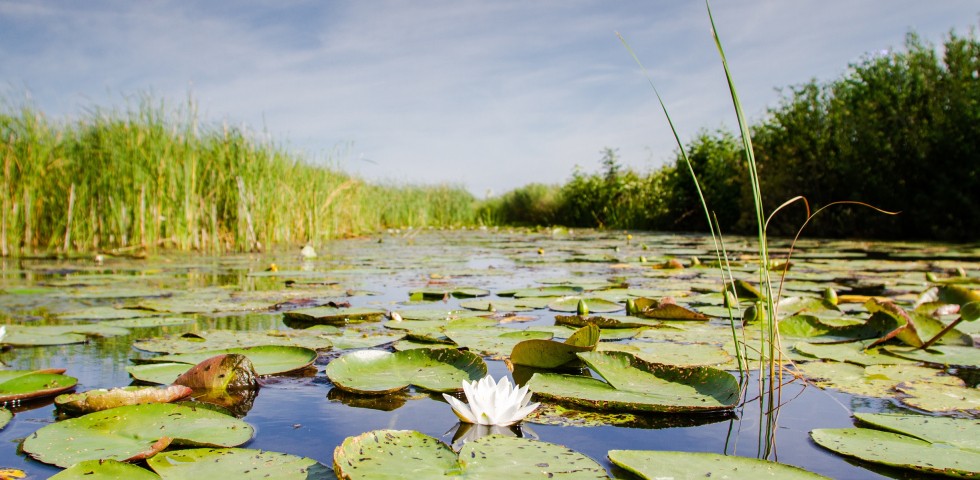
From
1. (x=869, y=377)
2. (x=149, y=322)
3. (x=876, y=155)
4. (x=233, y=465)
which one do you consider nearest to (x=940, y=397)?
(x=869, y=377)

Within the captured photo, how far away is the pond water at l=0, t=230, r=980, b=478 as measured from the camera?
107 centimetres

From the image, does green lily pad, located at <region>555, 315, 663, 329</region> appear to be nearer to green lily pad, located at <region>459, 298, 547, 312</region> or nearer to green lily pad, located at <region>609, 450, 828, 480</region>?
green lily pad, located at <region>459, 298, 547, 312</region>

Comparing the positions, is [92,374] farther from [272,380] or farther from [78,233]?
[78,233]

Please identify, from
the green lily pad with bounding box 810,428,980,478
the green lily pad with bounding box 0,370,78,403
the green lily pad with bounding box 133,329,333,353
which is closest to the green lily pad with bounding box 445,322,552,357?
the green lily pad with bounding box 133,329,333,353

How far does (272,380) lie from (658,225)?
13.7 meters

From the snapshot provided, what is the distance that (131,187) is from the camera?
588 cm

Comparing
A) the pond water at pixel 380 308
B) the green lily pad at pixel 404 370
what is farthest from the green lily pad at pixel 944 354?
the green lily pad at pixel 404 370

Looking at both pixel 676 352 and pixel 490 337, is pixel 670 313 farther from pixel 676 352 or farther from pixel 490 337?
pixel 490 337

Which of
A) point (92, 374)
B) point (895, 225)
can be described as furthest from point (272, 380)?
point (895, 225)

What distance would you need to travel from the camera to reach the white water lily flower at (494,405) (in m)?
1.07

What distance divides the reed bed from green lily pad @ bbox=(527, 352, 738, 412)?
5.48 meters

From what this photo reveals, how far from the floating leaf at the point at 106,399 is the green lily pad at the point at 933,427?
1318 mm

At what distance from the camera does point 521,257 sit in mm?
5918

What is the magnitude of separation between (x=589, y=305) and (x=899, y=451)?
1.68 m
